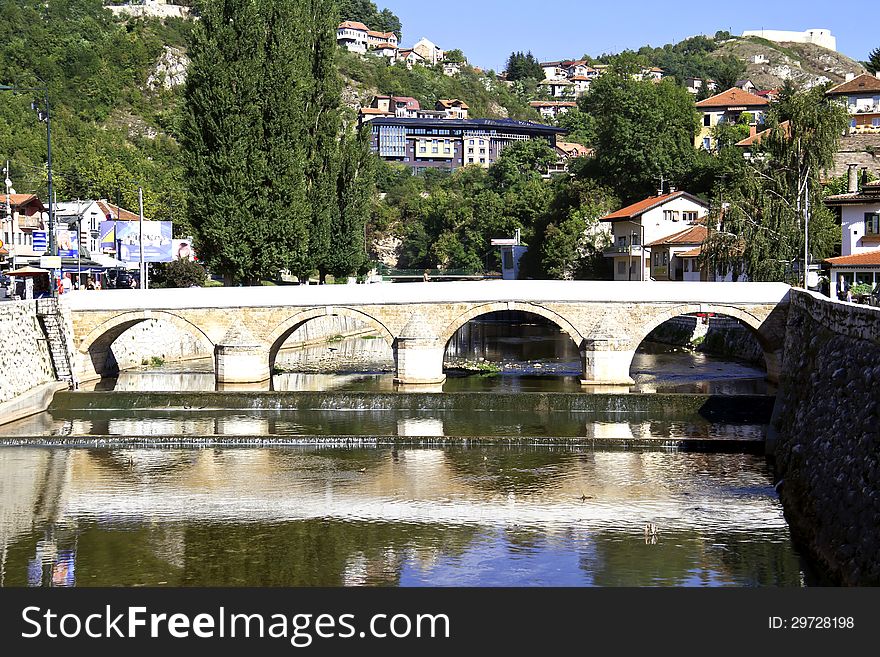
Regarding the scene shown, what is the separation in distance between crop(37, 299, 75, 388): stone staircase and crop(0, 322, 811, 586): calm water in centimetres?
360

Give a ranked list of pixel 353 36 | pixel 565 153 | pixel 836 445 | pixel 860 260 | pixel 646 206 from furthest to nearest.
A: pixel 353 36 → pixel 565 153 → pixel 646 206 → pixel 860 260 → pixel 836 445

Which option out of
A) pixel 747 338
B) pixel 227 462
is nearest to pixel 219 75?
pixel 227 462

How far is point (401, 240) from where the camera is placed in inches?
4683

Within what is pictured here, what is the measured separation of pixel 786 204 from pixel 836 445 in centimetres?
Result: 2636

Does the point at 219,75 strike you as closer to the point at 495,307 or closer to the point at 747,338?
the point at 495,307

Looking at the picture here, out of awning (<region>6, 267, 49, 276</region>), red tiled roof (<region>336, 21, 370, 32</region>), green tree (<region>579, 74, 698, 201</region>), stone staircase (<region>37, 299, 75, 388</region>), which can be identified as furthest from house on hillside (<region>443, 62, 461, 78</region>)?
stone staircase (<region>37, 299, 75, 388</region>)

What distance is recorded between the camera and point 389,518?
80.6 ft

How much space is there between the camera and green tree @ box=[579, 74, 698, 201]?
76.5 meters

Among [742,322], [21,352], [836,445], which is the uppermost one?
[742,322]

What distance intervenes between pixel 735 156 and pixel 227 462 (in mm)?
51780

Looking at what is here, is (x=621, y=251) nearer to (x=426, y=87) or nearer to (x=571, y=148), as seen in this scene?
(x=571, y=148)

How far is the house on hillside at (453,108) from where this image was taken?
164500mm

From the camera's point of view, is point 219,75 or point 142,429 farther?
point 219,75

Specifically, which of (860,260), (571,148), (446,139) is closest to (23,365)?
(860,260)
